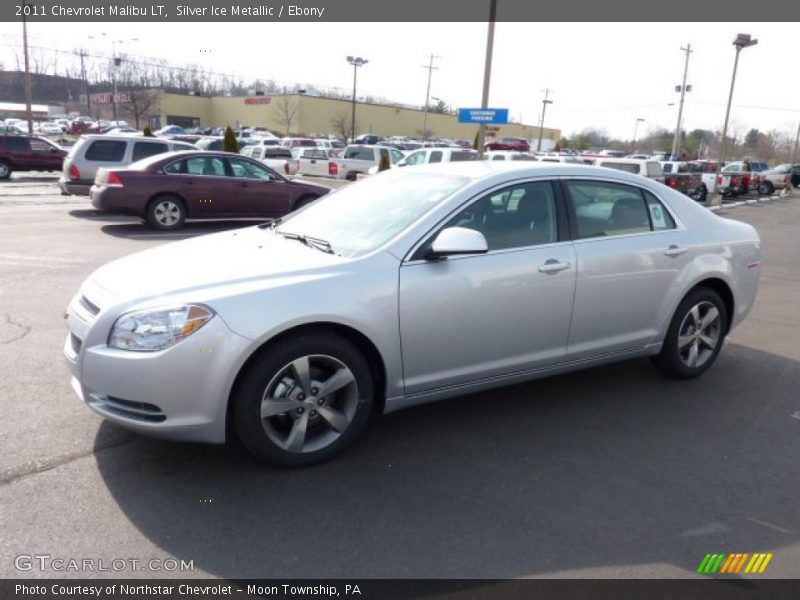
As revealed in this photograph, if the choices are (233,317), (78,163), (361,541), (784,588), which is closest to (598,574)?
(784,588)

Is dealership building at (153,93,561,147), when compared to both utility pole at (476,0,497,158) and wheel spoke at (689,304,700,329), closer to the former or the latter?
utility pole at (476,0,497,158)

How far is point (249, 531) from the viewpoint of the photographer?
308 cm

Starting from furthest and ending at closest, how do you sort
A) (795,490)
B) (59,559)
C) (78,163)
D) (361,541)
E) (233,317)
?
1. (78,163)
2. (795,490)
3. (233,317)
4. (361,541)
5. (59,559)

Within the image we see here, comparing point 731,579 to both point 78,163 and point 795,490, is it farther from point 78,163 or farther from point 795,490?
point 78,163

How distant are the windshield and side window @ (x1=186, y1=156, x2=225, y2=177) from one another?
8.58m

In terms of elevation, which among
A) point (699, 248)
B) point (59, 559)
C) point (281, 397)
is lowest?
point (59, 559)

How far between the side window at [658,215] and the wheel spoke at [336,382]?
2.70 meters

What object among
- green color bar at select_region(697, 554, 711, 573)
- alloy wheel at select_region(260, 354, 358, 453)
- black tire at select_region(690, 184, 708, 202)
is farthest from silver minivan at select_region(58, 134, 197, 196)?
black tire at select_region(690, 184, 708, 202)

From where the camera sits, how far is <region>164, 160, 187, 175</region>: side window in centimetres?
1248

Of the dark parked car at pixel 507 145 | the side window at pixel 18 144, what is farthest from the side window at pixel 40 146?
the dark parked car at pixel 507 145

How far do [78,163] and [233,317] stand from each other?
13.5m

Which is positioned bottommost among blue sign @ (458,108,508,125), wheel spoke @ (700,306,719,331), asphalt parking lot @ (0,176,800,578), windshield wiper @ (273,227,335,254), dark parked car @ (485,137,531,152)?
asphalt parking lot @ (0,176,800,578)

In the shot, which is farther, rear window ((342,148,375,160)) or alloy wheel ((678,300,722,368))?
rear window ((342,148,375,160))

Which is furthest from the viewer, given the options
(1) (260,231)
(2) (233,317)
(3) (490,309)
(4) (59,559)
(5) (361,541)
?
(1) (260,231)
